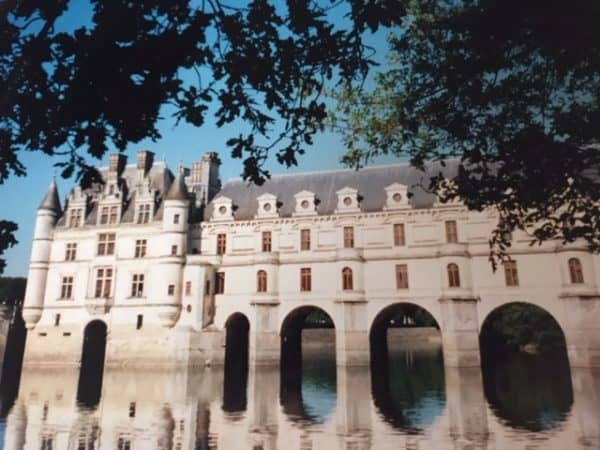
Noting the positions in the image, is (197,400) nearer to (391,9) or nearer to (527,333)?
(391,9)

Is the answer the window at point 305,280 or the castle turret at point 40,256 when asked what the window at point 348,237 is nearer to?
the window at point 305,280

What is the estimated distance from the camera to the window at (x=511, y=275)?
95.5ft

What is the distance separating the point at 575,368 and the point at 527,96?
2328cm

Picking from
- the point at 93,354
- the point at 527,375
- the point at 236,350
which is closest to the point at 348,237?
the point at 236,350

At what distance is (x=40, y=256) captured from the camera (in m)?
37.6

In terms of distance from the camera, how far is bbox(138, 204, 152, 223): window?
36906mm

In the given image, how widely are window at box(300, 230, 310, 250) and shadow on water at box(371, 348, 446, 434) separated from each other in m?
8.80

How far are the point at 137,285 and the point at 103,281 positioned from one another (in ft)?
9.21

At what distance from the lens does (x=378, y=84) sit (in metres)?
9.38

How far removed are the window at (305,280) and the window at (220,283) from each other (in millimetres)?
5716

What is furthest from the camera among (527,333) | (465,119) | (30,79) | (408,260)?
(527,333)

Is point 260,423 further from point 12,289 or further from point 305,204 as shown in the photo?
point 12,289

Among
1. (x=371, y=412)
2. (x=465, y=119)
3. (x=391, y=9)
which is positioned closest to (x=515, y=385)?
(x=371, y=412)

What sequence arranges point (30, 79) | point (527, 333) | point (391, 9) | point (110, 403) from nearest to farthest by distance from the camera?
point (30, 79) → point (391, 9) → point (110, 403) → point (527, 333)
